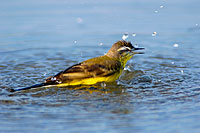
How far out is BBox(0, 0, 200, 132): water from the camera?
850 cm

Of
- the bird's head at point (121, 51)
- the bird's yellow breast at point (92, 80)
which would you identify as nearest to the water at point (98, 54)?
the bird's yellow breast at point (92, 80)

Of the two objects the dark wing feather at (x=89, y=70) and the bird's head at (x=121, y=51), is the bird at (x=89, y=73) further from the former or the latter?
the bird's head at (x=121, y=51)

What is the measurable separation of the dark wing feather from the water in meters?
0.31

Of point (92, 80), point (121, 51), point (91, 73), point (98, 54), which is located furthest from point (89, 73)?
point (98, 54)

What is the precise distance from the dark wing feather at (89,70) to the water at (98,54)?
1.02 feet

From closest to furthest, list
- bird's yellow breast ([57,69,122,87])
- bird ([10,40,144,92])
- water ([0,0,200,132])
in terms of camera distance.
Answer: water ([0,0,200,132])
bird ([10,40,144,92])
bird's yellow breast ([57,69,122,87])

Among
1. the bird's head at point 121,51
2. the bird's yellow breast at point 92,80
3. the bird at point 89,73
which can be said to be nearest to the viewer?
the bird at point 89,73

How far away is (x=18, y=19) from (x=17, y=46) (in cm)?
230

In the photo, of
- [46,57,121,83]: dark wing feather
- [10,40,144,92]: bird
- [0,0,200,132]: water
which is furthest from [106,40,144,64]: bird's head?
[0,0,200,132]: water

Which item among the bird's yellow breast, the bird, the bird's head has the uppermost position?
the bird's head

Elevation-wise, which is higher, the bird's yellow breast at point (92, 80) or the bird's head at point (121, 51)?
the bird's head at point (121, 51)

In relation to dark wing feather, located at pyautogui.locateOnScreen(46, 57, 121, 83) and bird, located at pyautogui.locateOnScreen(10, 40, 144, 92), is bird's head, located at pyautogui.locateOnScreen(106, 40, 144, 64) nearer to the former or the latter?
bird, located at pyautogui.locateOnScreen(10, 40, 144, 92)

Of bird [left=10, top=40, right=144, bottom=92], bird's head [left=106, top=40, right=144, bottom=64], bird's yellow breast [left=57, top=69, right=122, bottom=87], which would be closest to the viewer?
bird [left=10, top=40, right=144, bottom=92]

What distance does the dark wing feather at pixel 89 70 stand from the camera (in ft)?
36.4
